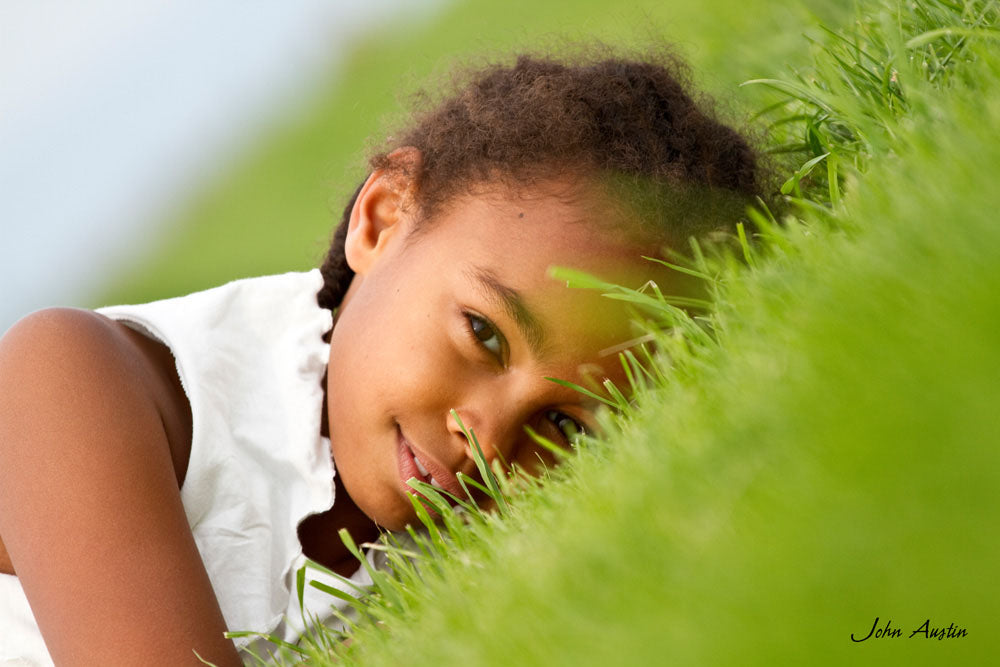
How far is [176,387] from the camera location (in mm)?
1802

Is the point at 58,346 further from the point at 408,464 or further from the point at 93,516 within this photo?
the point at 408,464

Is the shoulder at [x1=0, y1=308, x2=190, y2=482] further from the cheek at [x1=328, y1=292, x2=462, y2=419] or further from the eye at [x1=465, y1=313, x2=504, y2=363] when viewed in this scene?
the eye at [x1=465, y1=313, x2=504, y2=363]

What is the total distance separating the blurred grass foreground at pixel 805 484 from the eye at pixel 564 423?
527 mm

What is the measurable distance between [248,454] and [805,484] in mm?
1281

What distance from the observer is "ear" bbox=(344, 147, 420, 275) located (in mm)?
1970

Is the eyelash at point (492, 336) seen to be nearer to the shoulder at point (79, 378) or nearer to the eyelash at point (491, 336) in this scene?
the eyelash at point (491, 336)

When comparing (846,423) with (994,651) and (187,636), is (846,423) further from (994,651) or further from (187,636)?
(187,636)

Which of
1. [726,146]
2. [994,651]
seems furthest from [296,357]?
[994,651]

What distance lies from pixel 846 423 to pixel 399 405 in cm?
106

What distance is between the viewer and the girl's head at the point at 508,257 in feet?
5.41

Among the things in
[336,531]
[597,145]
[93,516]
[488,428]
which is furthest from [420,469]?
[597,145]

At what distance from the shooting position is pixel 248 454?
1792 mm
